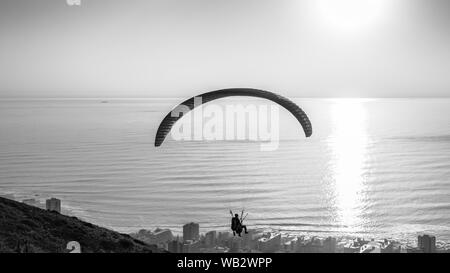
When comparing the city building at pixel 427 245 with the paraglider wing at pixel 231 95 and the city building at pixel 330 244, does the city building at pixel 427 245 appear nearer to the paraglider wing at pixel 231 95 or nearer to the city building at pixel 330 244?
the city building at pixel 330 244

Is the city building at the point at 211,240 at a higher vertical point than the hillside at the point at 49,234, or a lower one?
lower

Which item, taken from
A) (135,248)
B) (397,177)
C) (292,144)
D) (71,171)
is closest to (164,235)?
(135,248)

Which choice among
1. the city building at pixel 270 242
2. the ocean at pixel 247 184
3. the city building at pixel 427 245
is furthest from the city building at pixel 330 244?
the city building at pixel 427 245

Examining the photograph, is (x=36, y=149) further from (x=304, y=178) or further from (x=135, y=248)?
(x=135, y=248)

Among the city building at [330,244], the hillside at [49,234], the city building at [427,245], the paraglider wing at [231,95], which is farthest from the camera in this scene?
the city building at [330,244]

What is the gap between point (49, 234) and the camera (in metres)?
17.2

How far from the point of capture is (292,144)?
509 ft

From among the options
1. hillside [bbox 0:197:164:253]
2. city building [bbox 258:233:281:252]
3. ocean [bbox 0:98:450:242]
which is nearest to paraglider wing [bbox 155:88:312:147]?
hillside [bbox 0:197:164:253]

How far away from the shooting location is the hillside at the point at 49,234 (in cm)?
1563

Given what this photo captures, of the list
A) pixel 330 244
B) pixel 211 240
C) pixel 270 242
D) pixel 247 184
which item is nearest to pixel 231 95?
pixel 211 240

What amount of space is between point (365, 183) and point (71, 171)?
64.3 metres

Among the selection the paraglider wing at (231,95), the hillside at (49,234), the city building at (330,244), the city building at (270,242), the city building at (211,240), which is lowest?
the city building at (330,244)

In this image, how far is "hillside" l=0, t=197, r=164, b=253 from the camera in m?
15.6
